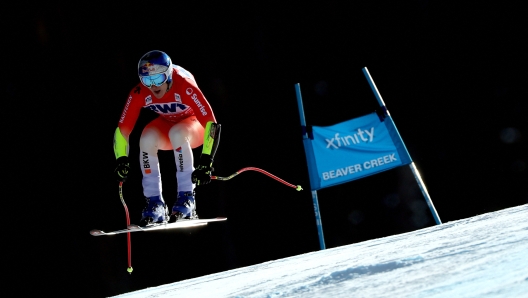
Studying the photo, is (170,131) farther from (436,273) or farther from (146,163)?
(436,273)

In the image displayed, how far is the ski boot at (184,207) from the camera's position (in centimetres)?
303

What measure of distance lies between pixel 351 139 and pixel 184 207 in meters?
1.39

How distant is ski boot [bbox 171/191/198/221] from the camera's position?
303cm

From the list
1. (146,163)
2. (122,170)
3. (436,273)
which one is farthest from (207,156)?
(436,273)

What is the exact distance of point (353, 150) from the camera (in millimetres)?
3949

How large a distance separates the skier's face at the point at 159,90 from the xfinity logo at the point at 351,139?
1.33 m

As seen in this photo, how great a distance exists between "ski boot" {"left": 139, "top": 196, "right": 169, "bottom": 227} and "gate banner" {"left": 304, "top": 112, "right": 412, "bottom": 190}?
3.65 feet

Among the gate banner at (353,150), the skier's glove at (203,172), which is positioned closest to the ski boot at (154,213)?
the skier's glove at (203,172)

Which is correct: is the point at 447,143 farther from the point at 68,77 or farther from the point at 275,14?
the point at 68,77

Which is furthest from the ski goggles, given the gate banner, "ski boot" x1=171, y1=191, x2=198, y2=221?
the gate banner

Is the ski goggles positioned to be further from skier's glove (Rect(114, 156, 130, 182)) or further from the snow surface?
the snow surface

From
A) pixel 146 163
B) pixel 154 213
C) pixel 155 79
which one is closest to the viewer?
pixel 155 79

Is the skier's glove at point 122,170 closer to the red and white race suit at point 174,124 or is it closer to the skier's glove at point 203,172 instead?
the red and white race suit at point 174,124

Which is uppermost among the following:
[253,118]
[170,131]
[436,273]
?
[253,118]
